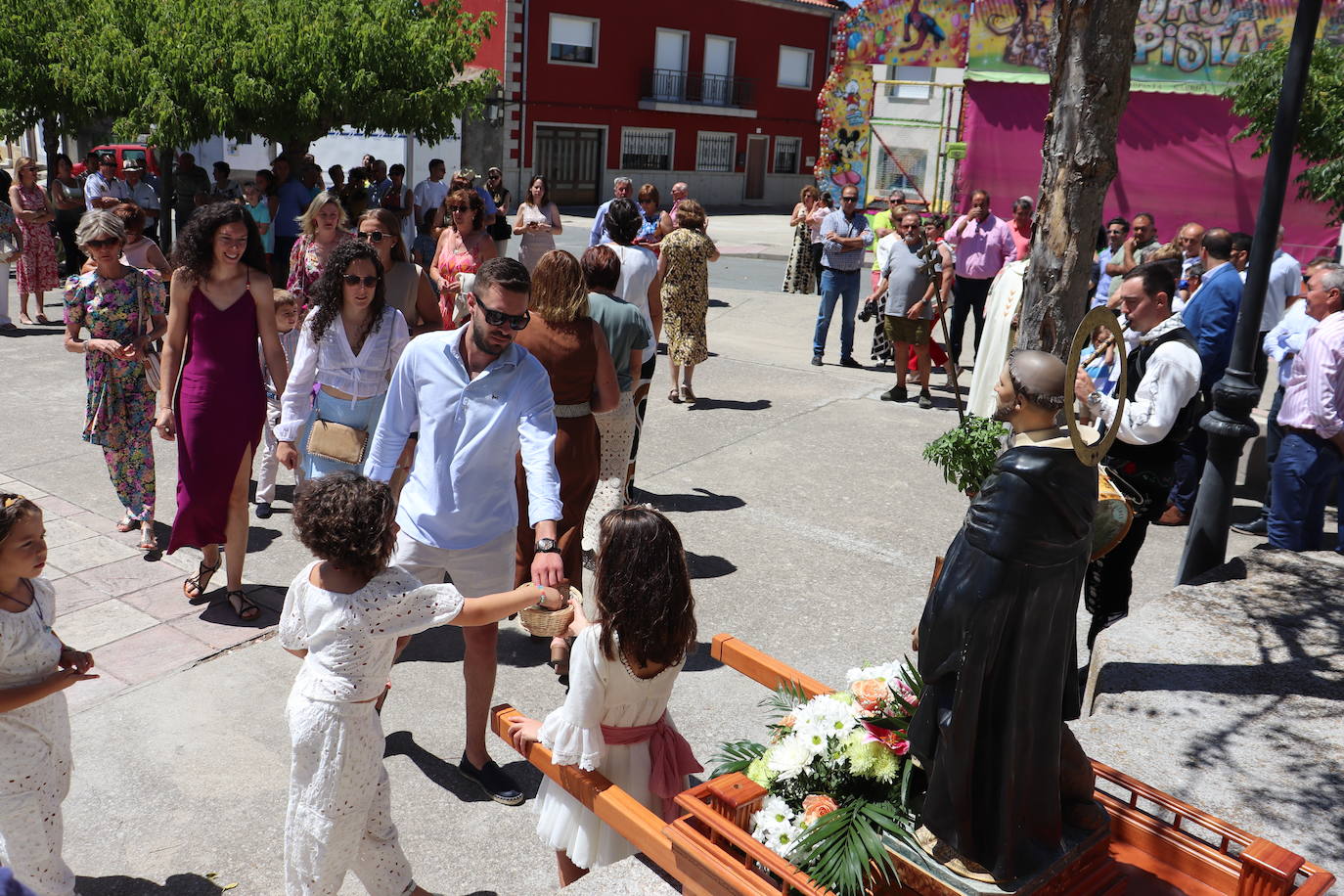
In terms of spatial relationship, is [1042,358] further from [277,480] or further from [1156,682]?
[277,480]

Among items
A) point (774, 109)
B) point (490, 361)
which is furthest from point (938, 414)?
point (774, 109)

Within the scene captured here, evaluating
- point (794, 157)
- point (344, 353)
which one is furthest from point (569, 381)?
point (794, 157)

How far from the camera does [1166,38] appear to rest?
56.7ft

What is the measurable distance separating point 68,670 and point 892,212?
9.51 metres

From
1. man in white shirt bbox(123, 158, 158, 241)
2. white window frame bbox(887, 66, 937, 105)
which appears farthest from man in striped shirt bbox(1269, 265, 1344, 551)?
white window frame bbox(887, 66, 937, 105)

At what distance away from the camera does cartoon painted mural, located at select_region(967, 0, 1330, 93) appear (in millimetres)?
16500

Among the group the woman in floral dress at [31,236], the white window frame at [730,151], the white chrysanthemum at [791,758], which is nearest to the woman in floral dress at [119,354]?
the white chrysanthemum at [791,758]

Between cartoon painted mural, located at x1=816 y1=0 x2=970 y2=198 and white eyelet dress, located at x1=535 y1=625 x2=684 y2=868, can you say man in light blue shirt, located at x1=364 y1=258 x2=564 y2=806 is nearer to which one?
white eyelet dress, located at x1=535 y1=625 x2=684 y2=868

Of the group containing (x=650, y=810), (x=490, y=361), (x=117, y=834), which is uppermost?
(x=490, y=361)

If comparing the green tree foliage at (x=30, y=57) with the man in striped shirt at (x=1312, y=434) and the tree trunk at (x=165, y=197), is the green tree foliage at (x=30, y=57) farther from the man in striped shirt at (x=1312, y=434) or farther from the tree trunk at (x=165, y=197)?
the man in striped shirt at (x=1312, y=434)

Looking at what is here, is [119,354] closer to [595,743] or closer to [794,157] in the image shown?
[595,743]

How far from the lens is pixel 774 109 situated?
42.0 metres

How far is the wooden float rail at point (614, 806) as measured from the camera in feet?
9.62

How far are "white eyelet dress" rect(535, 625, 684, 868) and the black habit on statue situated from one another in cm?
78
